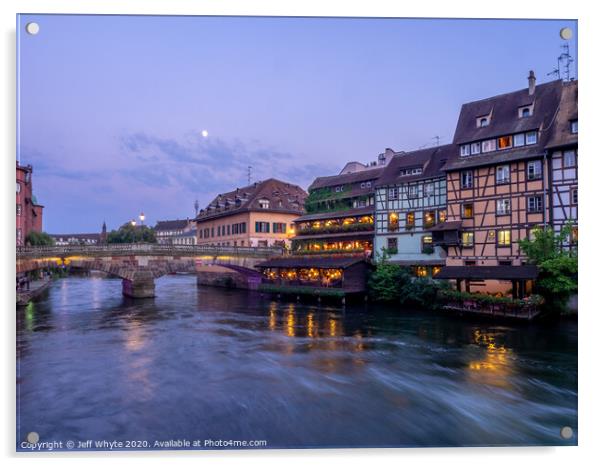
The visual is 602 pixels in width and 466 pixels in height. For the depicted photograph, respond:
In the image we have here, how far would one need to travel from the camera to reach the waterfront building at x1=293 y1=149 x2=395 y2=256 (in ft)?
127

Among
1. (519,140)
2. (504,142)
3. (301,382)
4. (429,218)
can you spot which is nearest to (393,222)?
(429,218)

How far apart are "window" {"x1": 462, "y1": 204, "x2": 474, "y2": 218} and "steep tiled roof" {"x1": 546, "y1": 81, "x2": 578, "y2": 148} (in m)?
6.45

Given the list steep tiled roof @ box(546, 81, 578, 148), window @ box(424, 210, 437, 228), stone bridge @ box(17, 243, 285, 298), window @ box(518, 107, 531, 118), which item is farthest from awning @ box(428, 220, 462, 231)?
stone bridge @ box(17, 243, 285, 298)

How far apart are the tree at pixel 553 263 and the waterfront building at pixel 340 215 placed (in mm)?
14702

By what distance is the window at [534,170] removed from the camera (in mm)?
25719

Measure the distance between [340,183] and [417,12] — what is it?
34202mm

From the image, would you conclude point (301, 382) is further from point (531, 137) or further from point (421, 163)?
point (421, 163)

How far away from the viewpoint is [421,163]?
115 feet

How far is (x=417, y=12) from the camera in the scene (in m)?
9.67

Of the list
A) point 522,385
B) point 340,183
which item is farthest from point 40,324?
point 340,183

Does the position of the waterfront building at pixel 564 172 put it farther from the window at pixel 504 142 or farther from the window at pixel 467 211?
the window at pixel 467 211

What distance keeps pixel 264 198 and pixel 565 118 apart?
35514mm

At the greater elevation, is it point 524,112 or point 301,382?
point 524,112
